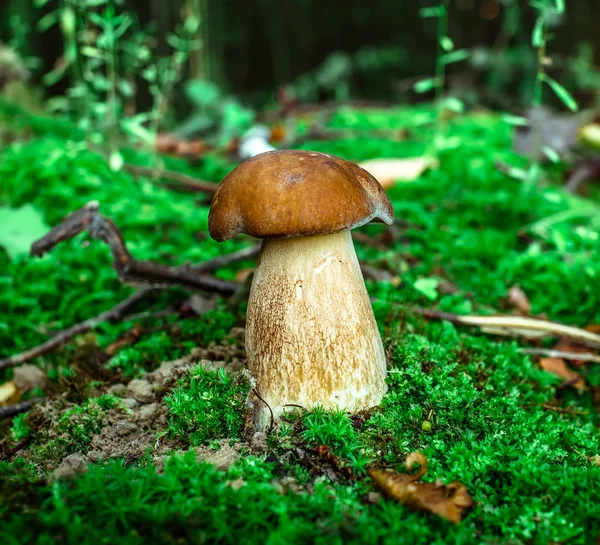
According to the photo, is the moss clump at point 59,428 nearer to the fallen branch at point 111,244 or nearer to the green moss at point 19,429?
the green moss at point 19,429

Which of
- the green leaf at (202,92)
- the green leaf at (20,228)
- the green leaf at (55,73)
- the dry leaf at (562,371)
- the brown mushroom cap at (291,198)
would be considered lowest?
the dry leaf at (562,371)

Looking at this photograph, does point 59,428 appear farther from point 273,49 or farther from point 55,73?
point 273,49

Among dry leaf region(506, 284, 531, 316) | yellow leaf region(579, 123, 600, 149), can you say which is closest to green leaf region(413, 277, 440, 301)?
dry leaf region(506, 284, 531, 316)

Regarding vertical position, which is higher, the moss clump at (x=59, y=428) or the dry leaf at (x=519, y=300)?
the moss clump at (x=59, y=428)

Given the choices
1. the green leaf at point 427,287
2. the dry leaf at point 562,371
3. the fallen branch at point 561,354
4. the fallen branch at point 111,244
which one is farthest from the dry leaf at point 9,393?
the dry leaf at point 562,371

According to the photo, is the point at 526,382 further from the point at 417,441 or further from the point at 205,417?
the point at 205,417

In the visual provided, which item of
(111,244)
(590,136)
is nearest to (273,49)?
(590,136)

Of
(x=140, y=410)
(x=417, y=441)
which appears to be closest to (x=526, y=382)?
(x=417, y=441)

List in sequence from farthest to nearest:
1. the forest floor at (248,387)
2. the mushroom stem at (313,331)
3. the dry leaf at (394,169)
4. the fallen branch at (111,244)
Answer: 1. the dry leaf at (394,169)
2. the fallen branch at (111,244)
3. the mushroom stem at (313,331)
4. the forest floor at (248,387)
